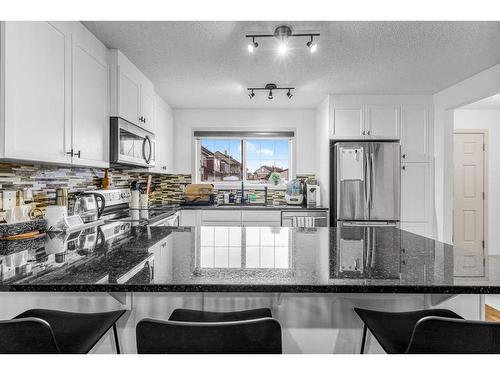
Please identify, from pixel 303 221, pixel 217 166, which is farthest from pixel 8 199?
pixel 217 166

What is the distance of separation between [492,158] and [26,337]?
597 centimetres

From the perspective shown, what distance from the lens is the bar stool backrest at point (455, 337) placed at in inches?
31.8

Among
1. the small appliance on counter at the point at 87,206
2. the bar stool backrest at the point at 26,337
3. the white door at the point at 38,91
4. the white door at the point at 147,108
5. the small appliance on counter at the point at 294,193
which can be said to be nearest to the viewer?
the bar stool backrest at the point at 26,337

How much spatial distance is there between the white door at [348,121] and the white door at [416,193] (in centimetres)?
81

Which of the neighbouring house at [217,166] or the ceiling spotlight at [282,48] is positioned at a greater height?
the ceiling spotlight at [282,48]

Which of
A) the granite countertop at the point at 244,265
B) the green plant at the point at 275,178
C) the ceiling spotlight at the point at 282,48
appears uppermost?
the ceiling spotlight at the point at 282,48

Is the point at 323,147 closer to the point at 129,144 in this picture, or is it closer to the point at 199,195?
the point at 199,195

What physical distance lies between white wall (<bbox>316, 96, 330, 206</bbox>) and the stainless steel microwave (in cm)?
208

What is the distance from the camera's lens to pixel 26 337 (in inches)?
31.1

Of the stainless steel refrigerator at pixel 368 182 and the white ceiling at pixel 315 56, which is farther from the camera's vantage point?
the stainless steel refrigerator at pixel 368 182

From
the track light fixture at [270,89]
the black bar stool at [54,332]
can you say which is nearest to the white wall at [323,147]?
the track light fixture at [270,89]

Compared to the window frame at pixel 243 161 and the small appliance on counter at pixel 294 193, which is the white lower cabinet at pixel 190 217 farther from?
the small appliance on counter at pixel 294 193

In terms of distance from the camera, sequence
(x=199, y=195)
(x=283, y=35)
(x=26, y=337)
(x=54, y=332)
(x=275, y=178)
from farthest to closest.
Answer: (x=275, y=178)
(x=199, y=195)
(x=283, y=35)
(x=54, y=332)
(x=26, y=337)

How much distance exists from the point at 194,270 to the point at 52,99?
4.66 feet
